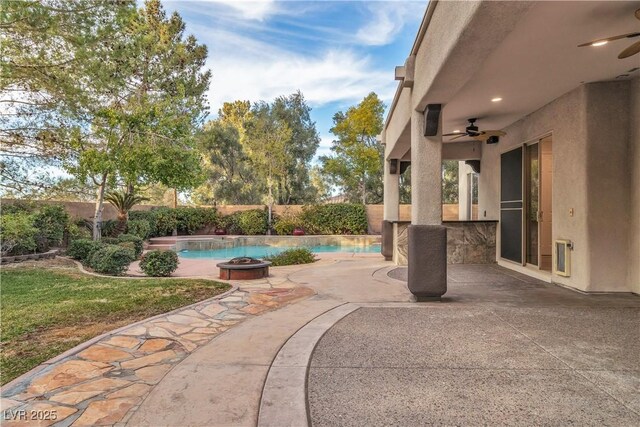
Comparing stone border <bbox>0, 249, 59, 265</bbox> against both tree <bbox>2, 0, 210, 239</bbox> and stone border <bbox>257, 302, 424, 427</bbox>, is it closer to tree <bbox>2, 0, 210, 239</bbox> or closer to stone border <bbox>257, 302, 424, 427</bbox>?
tree <bbox>2, 0, 210, 239</bbox>

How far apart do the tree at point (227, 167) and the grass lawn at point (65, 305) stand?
1323 centimetres

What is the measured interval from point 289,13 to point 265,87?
11983 mm

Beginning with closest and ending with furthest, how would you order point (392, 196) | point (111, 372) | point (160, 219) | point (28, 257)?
1. point (111, 372)
2. point (28, 257)
3. point (392, 196)
4. point (160, 219)

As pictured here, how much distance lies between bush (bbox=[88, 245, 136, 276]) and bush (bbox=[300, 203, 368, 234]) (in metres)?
11.0

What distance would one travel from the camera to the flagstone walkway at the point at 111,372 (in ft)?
6.64

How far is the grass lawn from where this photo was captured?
9.81ft

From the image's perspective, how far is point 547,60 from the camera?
13.0 ft

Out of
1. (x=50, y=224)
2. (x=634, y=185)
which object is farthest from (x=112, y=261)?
(x=634, y=185)

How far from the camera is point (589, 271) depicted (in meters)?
4.89

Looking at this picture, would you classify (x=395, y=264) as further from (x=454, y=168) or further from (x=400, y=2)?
(x=454, y=168)

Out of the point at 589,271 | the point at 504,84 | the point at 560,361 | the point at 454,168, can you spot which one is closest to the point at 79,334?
the point at 560,361

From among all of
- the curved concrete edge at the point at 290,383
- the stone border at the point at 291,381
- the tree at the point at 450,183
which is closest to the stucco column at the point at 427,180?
the stone border at the point at 291,381

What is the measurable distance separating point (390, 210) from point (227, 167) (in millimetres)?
13319

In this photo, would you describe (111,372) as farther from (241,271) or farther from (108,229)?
(108,229)
